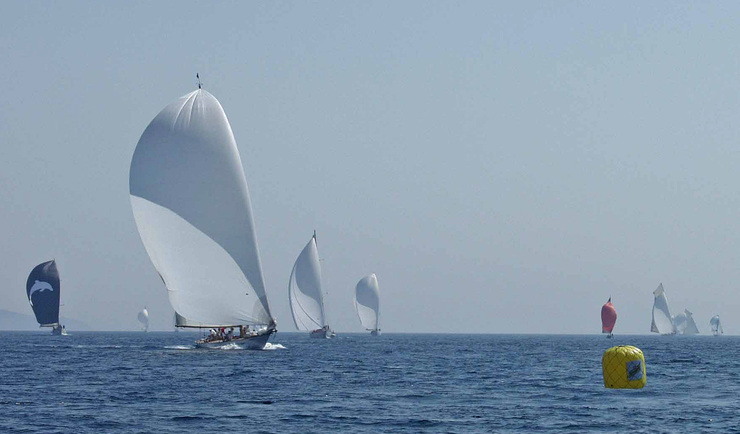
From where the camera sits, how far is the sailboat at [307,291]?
139 metres

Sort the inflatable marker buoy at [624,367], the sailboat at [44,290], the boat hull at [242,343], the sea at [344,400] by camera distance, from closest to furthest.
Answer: the sea at [344,400], the inflatable marker buoy at [624,367], the boat hull at [242,343], the sailboat at [44,290]

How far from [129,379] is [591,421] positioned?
26.0 meters

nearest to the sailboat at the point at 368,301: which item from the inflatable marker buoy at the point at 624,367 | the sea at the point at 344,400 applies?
the sea at the point at 344,400

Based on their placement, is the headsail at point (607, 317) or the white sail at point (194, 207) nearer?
the white sail at point (194, 207)

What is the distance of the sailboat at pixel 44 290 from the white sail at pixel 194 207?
91593 mm

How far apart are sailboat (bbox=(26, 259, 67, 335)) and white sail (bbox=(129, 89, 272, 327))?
91593 mm

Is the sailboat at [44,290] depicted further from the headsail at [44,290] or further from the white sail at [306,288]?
the white sail at [306,288]

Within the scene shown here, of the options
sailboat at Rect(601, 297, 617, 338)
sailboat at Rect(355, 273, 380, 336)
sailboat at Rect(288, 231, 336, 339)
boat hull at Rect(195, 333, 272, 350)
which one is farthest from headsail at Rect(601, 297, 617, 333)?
boat hull at Rect(195, 333, 272, 350)

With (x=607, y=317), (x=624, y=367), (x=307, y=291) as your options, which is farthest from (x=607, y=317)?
(x=624, y=367)

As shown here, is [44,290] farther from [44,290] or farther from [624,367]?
[624,367]

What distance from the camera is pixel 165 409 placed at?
39250 mm

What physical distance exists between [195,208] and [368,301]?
116416 mm

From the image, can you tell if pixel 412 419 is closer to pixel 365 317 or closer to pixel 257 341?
pixel 257 341

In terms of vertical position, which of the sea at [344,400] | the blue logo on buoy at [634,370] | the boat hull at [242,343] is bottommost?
the sea at [344,400]
